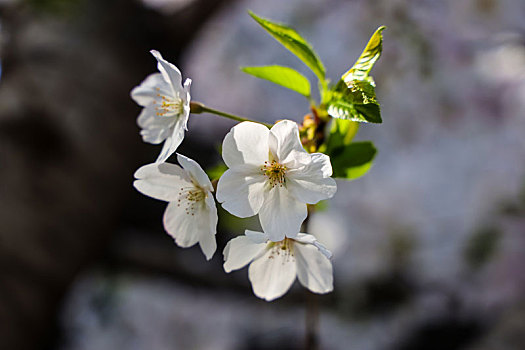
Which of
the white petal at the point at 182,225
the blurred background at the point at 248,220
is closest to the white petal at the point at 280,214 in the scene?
the white petal at the point at 182,225

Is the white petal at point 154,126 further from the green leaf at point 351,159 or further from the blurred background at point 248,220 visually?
the blurred background at point 248,220

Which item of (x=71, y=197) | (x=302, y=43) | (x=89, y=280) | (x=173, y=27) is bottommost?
(x=302, y=43)

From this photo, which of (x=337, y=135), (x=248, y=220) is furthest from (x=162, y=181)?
(x=248, y=220)

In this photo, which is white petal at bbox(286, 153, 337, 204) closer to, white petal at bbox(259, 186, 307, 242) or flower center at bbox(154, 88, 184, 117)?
white petal at bbox(259, 186, 307, 242)

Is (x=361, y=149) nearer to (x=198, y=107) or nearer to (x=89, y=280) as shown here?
(x=198, y=107)

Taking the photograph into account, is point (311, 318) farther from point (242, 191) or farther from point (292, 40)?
point (292, 40)

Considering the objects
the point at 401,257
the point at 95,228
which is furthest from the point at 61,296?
the point at 401,257
